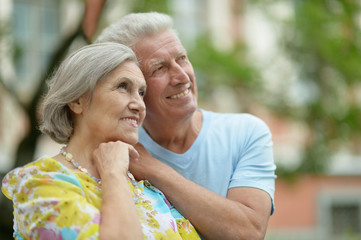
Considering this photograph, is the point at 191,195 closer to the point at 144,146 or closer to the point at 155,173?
the point at 155,173

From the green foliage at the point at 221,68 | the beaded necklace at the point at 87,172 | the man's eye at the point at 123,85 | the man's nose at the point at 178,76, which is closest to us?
the beaded necklace at the point at 87,172

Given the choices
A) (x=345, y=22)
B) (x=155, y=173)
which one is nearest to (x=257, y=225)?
(x=155, y=173)

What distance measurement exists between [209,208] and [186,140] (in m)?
0.58

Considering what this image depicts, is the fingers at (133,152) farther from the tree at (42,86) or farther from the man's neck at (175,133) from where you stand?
the tree at (42,86)

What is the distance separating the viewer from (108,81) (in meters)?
2.35

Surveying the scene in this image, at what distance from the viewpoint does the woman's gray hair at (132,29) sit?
2.82 metres

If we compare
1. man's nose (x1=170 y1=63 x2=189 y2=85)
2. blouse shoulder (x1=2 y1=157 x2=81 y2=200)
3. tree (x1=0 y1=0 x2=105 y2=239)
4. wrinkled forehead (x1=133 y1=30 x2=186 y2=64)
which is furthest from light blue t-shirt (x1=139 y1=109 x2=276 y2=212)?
tree (x1=0 y1=0 x2=105 y2=239)

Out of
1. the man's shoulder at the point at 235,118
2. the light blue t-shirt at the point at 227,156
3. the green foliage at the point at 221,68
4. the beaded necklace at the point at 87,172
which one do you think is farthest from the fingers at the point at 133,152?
the green foliage at the point at 221,68

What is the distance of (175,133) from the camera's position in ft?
9.62

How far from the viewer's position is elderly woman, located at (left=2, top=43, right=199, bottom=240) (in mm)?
1979

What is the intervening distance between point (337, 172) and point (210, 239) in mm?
12539

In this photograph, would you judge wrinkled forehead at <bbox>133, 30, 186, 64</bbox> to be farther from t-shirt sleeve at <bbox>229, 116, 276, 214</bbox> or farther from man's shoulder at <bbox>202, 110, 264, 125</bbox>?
t-shirt sleeve at <bbox>229, 116, 276, 214</bbox>

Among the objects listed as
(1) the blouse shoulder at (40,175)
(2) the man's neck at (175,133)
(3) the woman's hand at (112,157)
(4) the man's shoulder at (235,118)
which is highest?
(4) the man's shoulder at (235,118)

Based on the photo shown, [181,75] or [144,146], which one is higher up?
[181,75]
